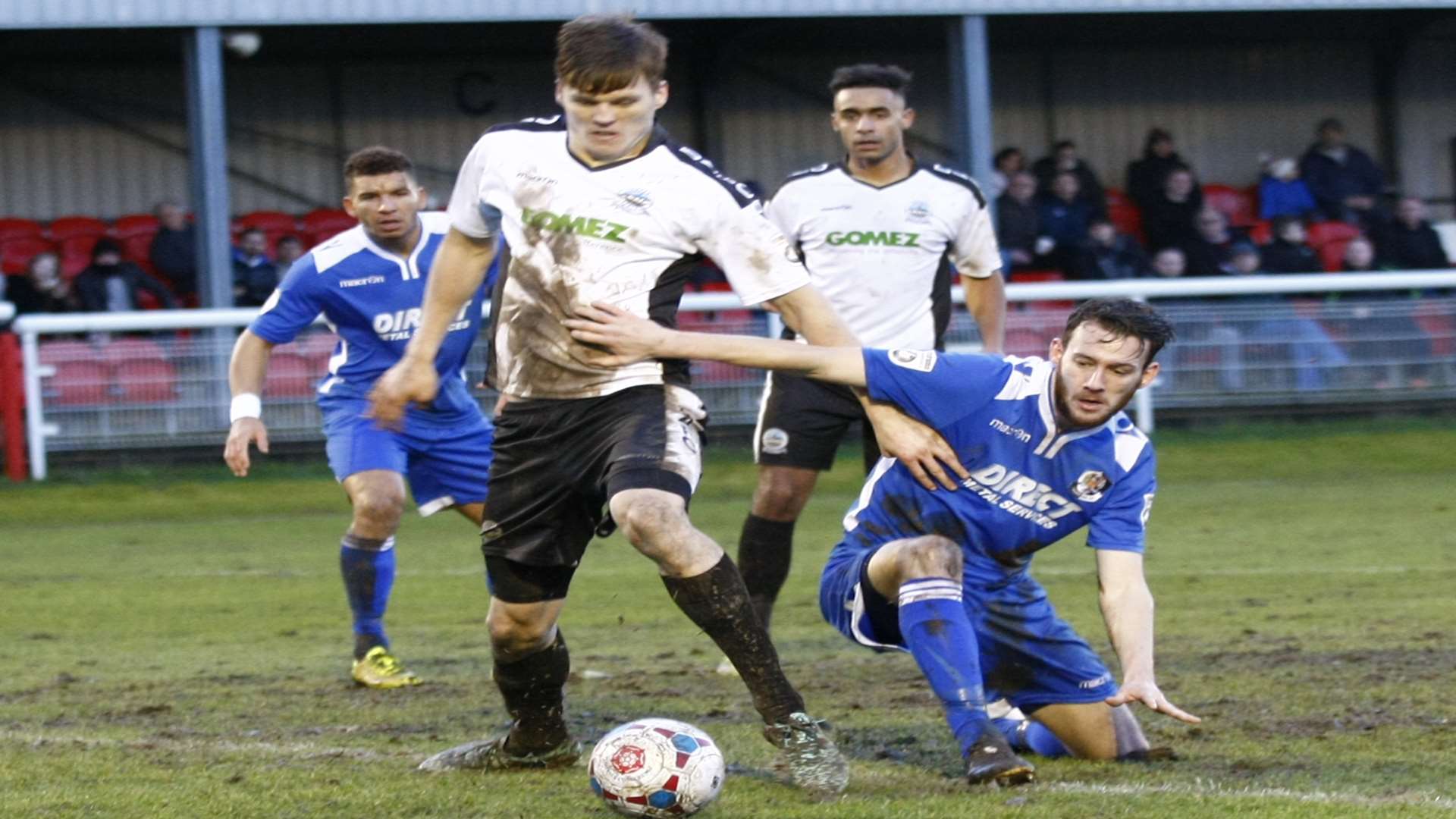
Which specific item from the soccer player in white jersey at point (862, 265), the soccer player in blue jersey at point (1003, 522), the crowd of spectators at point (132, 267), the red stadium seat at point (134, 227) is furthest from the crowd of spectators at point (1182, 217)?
the soccer player in blue jersey at point (1003, 522)

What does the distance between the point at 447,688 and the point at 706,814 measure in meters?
2.51

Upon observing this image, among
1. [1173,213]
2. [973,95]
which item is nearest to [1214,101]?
[1173,213]

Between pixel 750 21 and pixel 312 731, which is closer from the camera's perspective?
pixel 312 731

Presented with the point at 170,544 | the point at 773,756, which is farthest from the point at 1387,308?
the point at 773,756

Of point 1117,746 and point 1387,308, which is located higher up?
point 1387,308

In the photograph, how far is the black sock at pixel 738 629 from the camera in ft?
15.7

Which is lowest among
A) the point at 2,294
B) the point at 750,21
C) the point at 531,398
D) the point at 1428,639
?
the point at 1428,639

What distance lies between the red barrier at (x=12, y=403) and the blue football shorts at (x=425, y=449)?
7436 mm

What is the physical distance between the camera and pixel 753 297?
196 inches

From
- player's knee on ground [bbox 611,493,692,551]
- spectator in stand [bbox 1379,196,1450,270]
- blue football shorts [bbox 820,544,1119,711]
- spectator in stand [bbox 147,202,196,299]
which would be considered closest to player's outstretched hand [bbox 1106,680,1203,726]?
blue football shorts [bbox 820,544,1119,711]

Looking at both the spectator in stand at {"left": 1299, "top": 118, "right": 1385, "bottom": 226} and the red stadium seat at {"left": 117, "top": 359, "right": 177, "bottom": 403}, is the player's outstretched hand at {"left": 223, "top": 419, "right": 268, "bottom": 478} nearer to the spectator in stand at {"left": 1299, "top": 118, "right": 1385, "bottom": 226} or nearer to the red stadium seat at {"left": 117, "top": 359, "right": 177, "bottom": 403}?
the red stadium seat at {"left": 117, "top": 359, "right": 177, "bottom": 403}

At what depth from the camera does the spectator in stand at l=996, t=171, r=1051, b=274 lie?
17.8 m

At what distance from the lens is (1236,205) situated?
73.3 ft

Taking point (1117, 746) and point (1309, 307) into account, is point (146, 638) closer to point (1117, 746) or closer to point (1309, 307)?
point (1117, 746)
